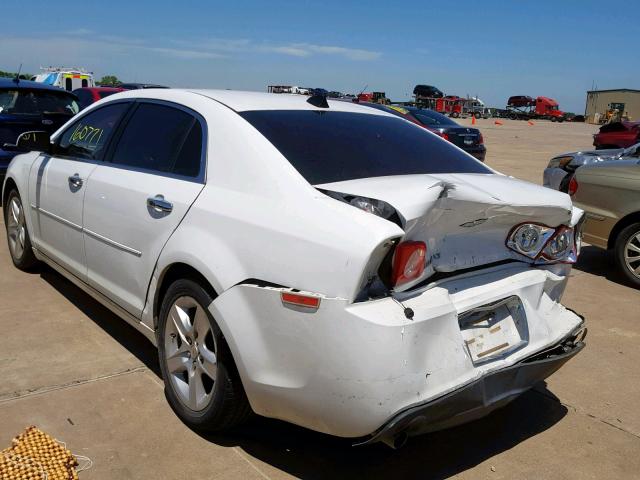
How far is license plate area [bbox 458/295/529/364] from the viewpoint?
8.66ft

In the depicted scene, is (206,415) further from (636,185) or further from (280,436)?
(636,185)

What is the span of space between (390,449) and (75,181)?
2.58 meters

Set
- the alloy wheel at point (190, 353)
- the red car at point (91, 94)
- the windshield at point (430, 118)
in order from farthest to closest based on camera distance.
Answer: the windshield at point (430, 118), the red car at point (91, 94), the alloy wheel at point (190, 353)

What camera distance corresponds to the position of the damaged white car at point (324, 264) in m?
2.38

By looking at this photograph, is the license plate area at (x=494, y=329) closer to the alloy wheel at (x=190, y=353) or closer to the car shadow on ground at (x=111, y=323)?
the alloy wheel at (x=190, y=353)

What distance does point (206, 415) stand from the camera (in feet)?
9.73

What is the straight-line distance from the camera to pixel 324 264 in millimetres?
2404

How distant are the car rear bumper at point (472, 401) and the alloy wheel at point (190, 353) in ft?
2.90

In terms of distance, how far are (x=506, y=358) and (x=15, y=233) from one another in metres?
4.45

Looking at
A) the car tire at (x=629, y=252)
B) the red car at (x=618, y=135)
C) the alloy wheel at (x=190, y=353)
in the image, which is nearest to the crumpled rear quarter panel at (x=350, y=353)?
the alloy wheel at (x=190, y=353)

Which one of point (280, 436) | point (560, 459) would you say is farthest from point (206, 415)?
point (560, 459)

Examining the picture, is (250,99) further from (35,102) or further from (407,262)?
(35,102)

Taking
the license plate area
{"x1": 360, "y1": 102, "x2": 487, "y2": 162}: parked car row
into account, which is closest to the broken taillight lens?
the license plate area

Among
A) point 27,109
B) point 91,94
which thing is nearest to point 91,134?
point 27,109
